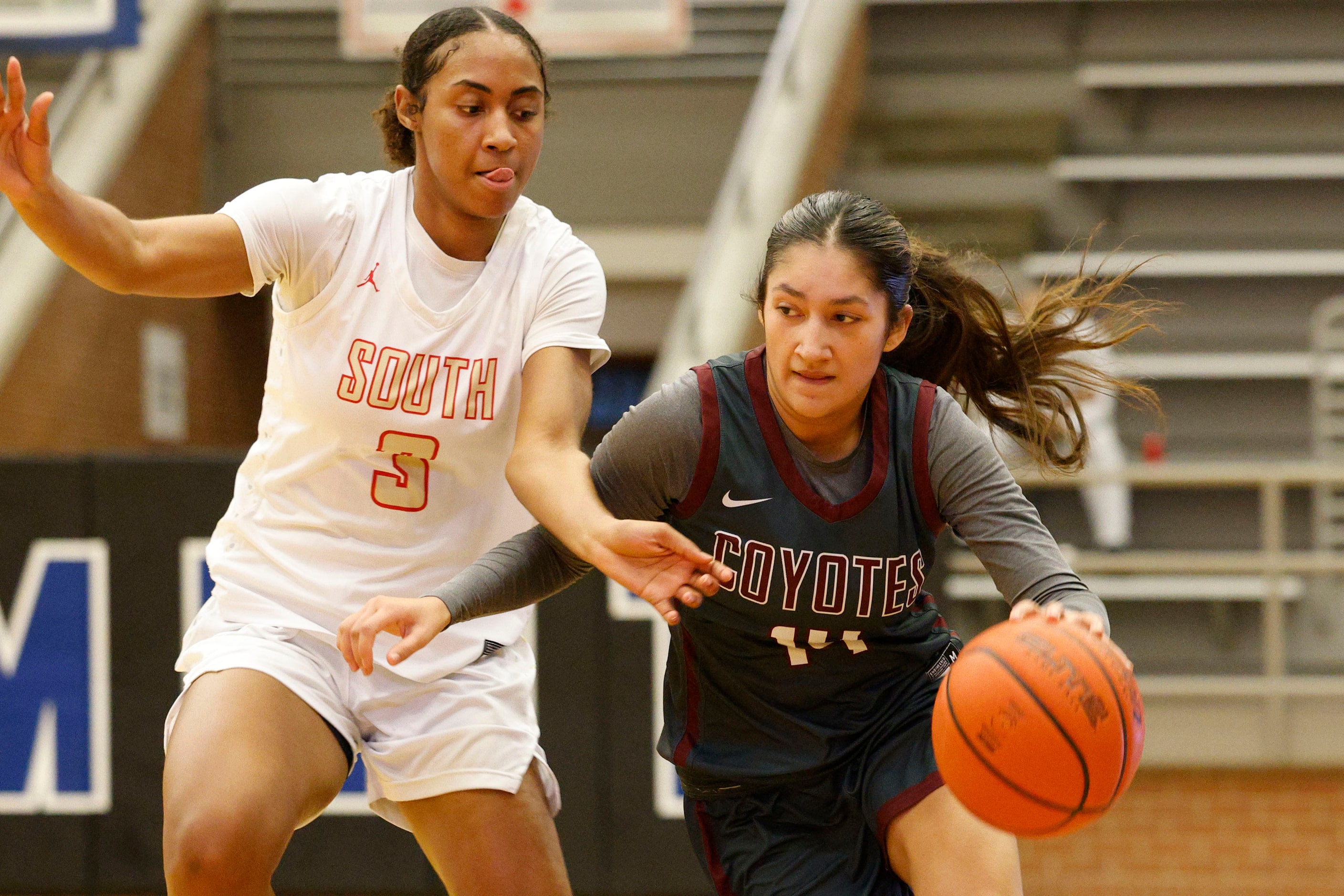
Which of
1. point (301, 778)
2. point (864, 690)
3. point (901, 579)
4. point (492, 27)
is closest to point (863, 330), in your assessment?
point (901, 579)

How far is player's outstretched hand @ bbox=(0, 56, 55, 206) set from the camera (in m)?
2.52

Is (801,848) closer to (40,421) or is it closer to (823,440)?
(823,440)

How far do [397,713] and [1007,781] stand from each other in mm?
1162

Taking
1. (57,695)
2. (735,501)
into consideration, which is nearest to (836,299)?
(735,501)

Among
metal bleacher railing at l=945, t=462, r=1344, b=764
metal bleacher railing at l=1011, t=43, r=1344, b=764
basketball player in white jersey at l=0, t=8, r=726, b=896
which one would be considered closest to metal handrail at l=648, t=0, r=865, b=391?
metal bleacher railing at l=1011, t=43, r=1344, b=764

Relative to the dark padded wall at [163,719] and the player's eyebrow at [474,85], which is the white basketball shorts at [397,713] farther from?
the dark padded wall at [163,719]

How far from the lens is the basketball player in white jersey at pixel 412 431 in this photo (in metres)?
2.75

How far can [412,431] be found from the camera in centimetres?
284

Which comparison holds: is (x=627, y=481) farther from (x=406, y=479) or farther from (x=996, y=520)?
(x=996, y=520)

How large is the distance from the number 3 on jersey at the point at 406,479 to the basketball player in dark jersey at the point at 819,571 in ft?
0.91

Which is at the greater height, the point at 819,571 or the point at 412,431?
the point at 412,431

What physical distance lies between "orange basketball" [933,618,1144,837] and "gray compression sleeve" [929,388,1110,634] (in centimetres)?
13

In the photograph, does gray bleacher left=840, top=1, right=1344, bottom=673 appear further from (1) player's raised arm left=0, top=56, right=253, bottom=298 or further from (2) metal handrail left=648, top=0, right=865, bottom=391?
(1) player's raised arm left=0, top=56, right=253, bottom=298

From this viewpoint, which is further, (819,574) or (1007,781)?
(819,574)
